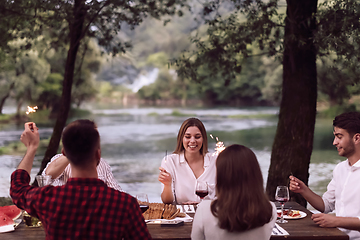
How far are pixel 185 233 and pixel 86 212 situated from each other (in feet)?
2.92

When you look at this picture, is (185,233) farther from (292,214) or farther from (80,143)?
(80,143)

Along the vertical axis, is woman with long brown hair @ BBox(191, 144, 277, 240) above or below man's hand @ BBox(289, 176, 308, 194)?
above

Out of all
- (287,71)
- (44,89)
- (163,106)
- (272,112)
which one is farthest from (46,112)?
(287,71)

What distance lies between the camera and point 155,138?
1011 inches

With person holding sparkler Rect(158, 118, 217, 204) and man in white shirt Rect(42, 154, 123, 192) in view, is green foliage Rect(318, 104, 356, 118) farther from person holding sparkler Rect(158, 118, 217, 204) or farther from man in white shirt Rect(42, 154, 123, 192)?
man in white shirt Rect(42, 154, 123, 192)

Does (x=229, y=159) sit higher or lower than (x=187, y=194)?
higher

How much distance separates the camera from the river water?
16062 mm

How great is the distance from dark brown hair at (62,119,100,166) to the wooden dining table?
2.76 ft

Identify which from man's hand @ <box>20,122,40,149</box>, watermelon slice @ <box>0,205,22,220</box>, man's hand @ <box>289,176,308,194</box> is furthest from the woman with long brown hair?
watermelon slice @ <box>0,205,22,220</box>

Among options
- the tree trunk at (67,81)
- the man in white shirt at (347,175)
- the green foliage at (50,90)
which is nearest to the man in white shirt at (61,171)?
the man in white shirt at (347,175)

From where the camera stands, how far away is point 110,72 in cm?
2680

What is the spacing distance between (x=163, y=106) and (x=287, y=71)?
22344 millimetres

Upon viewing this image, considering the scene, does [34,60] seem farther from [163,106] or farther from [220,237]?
[220,237]

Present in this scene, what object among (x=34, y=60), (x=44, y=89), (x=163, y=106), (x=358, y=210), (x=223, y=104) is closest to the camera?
(x=358, y=210)
